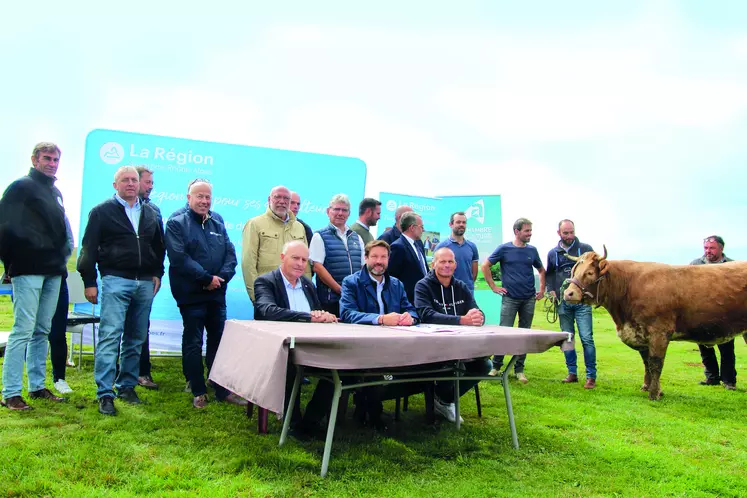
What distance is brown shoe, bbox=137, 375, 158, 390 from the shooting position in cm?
532

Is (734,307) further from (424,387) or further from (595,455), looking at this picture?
(424,387)

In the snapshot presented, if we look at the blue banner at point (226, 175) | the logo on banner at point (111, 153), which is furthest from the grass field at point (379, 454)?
the logo on banner at point (111, 153)

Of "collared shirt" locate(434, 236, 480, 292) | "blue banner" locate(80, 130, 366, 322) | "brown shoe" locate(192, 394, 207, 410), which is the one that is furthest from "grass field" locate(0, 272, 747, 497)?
"blue banner" locate(80, 130, 366, 322)

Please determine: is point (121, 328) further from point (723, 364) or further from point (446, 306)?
point (723, 364)

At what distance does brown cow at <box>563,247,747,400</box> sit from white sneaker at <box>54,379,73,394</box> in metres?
5.09

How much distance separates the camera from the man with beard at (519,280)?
A: 22.9ft

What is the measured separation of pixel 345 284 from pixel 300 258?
1.33 ft

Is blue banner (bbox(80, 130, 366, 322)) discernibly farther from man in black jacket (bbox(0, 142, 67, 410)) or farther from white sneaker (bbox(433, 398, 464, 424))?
white sneaker (bbox(433, 398, 464, 424))

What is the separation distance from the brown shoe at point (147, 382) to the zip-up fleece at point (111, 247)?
1.39 m

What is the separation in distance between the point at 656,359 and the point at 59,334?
19.8 ft

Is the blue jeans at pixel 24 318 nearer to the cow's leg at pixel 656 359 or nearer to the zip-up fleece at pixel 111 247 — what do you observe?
the zip-up fleece at pixel 111 247

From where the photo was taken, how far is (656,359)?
19.8 feet

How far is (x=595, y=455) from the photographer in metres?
3.79

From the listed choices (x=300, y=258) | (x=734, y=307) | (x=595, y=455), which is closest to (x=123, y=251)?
(x=300, y=258)
